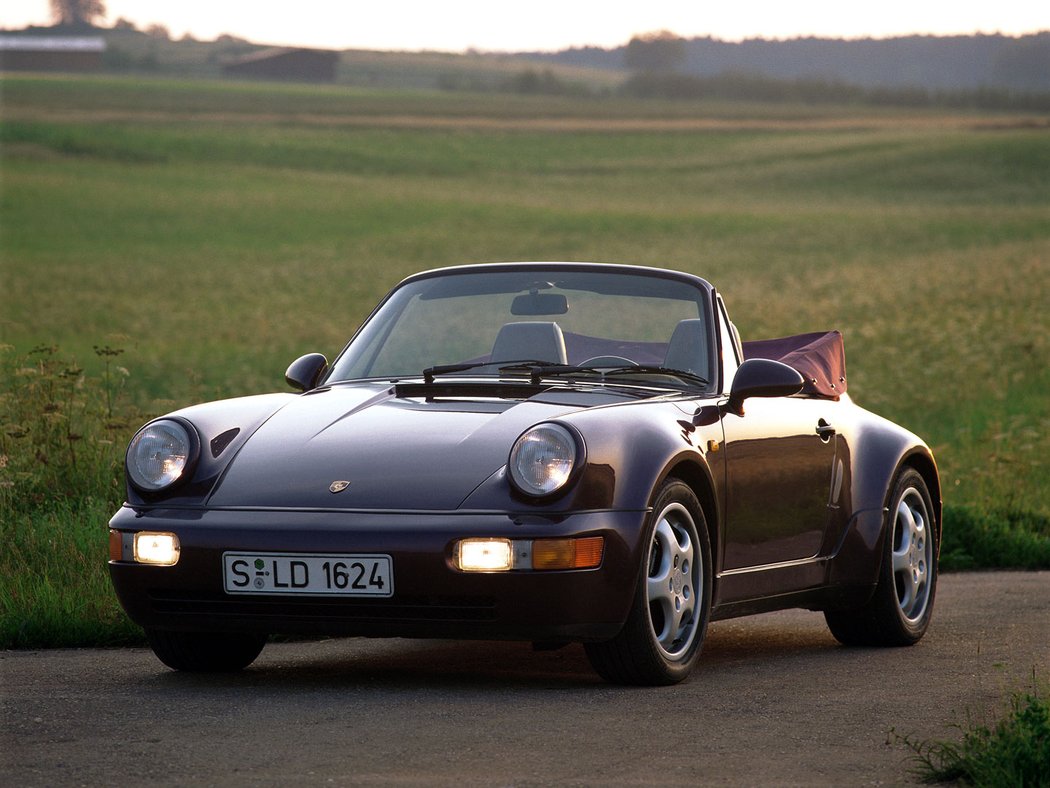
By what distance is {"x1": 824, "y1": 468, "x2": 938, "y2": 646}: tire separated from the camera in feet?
25.1

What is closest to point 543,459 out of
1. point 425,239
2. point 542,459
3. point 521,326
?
point 542,459

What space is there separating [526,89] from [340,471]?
103 m

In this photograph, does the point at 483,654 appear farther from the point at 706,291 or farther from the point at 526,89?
the point at 526,89

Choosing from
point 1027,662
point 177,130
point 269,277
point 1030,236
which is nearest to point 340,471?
point 1027,662

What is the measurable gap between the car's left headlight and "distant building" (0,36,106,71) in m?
93.2

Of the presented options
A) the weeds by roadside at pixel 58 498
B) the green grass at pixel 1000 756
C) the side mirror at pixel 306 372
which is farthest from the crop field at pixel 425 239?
the green grass at pixel 1000 756

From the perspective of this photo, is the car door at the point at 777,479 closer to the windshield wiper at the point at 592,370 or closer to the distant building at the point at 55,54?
the windshield wiper at the point at 592,370

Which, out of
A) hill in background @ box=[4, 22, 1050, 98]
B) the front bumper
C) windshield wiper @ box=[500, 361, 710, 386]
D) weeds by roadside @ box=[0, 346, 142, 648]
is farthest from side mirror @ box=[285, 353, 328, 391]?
hill in background @ box=[4, 22, 1050, 98]

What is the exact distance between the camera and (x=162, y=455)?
20.1ft

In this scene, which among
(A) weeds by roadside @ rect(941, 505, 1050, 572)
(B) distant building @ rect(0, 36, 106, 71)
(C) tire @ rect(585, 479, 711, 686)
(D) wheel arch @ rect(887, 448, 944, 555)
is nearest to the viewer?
(C) tire @ rect(585, 479, 711, 686)

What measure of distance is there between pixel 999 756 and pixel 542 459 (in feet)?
6.08

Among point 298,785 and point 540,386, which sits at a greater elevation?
point 540,386

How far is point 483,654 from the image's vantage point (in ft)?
23.3

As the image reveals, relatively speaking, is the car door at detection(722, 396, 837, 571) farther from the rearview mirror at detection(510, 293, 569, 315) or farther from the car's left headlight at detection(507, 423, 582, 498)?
the car's left headlight at detection(507, 423, 582, 498)
